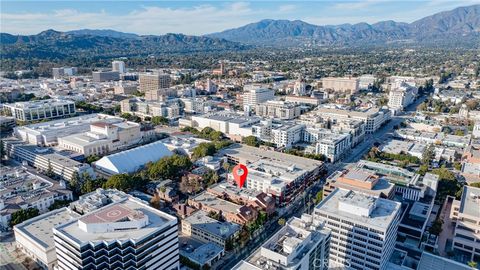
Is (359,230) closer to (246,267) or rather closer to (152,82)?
(246,267)

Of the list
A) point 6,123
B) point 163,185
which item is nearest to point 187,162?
point 163,185

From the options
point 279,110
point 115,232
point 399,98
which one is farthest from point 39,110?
point 399,98

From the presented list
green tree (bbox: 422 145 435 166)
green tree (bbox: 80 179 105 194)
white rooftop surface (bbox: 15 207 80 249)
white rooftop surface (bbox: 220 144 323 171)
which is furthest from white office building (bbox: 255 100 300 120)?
white rooftop surface (bbox: 15 207 80 249)

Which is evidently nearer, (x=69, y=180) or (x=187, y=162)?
(x=69, y=180)

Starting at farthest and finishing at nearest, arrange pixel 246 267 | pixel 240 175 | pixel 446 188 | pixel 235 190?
1. pixel 240 175
2. pixel 446 188
3. pixel 235 190
4. pixel 246 267

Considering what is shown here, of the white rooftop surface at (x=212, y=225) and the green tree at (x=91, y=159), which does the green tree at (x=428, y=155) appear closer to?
the white rooftop surface at (x=212, y=225)

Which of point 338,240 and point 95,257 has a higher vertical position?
point 95,257

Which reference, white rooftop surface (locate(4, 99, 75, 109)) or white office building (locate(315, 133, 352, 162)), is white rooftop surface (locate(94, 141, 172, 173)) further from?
white rooftop surface (locate(4, 99, 75, 109))

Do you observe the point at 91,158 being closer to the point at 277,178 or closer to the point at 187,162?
the point at 187,162
